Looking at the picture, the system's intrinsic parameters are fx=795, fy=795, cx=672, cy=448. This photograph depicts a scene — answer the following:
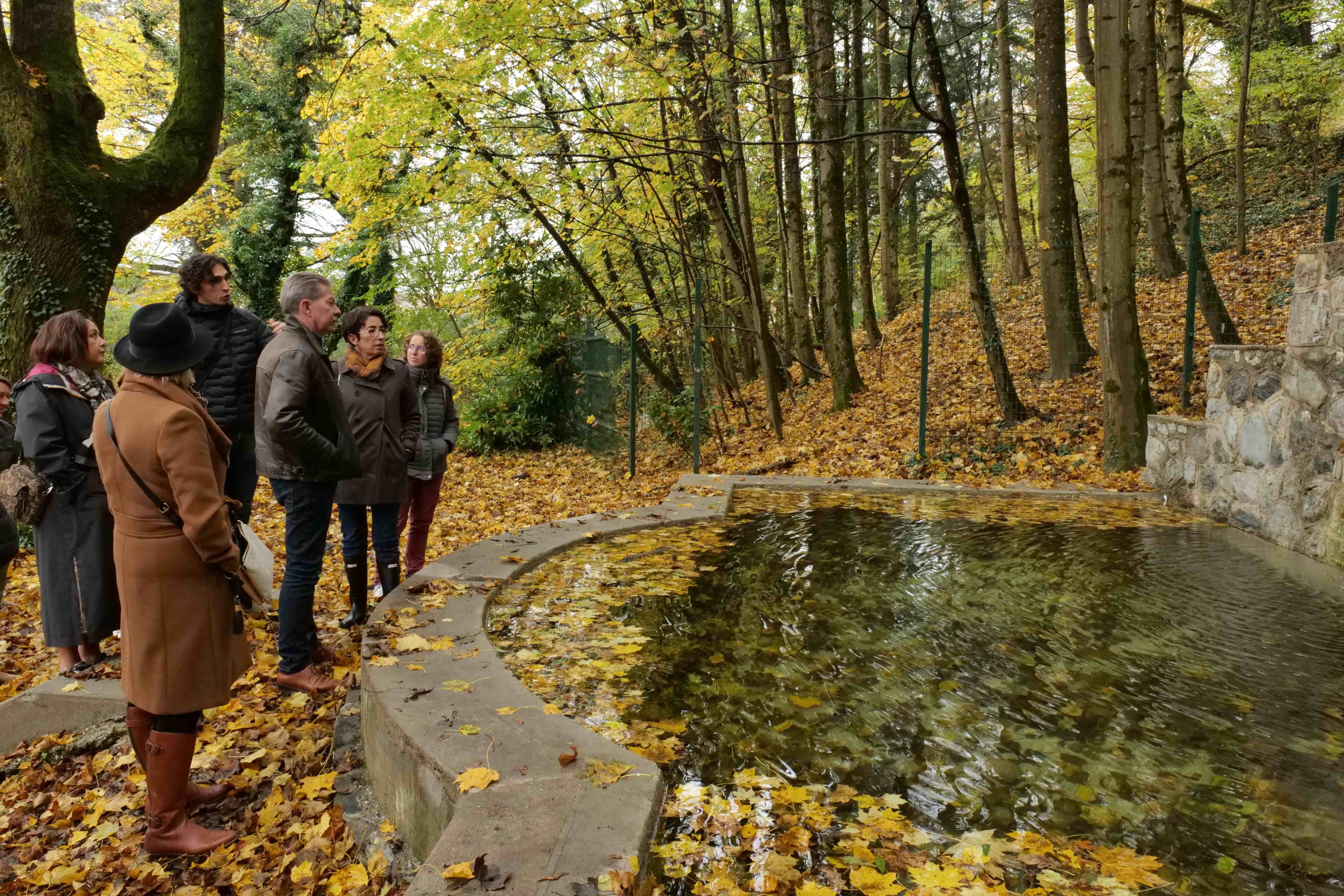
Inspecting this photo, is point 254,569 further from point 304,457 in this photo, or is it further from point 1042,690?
point 1042,690

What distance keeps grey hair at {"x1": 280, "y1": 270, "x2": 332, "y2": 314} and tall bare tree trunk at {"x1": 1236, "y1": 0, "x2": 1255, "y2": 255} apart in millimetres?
14138

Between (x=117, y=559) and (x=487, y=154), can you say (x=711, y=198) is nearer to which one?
(x=487, y=154)

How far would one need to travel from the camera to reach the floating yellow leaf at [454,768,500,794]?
2365 mm

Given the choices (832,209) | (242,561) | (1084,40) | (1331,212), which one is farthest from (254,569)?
(1084,40)

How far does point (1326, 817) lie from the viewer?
242 cm

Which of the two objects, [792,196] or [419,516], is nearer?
[419,516]

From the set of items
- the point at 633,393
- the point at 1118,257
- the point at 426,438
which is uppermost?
the point at 1118,257

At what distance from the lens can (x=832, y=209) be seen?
11.6 metres

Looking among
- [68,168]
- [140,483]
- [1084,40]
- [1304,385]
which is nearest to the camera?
[140,483]

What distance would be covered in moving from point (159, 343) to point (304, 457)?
38.6 inches

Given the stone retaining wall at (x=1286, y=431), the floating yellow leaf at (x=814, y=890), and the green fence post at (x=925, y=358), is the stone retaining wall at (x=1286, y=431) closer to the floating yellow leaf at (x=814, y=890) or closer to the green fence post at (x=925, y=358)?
the green fence post at (x=925, y=358)

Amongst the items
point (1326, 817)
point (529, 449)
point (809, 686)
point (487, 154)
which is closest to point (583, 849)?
point (809, 686)

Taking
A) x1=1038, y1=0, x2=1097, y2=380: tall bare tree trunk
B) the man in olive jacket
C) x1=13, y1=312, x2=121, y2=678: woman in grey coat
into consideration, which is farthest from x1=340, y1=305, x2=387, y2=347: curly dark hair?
x1=1038, y1=0, x2=1097, y2=380: tall bare tree trunk

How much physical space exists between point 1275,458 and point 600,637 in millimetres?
5152
